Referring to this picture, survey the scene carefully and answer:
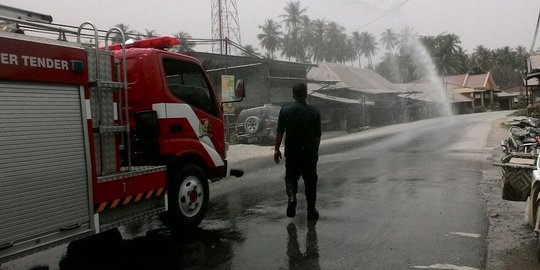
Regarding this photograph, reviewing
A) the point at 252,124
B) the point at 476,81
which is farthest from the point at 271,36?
the point at 252,124

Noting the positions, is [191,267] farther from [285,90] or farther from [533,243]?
[285,90]

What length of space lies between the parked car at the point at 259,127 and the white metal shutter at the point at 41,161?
16453 mm

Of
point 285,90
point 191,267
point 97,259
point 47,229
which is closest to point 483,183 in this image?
point 191,267

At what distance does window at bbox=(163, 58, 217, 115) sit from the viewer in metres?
6.15

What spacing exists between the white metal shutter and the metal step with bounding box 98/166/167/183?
0.87 feet

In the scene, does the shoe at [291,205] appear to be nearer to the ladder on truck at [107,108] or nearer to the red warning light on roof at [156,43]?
the ladder on truck at [107,108]

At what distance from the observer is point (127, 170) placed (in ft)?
17.1

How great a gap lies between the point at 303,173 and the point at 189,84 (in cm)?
198

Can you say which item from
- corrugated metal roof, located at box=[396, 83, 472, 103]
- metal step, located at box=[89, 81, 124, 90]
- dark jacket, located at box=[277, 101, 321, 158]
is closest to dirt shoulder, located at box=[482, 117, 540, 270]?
dark jacket, located at box=[277, 101, 321, 158]

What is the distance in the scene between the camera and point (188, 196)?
6.16m

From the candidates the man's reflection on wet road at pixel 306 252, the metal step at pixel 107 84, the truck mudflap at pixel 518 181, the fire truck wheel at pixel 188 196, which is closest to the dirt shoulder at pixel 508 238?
the truck mudflap at pixel 518 181

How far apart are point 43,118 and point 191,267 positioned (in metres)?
1.94

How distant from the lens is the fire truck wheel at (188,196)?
5938 mm

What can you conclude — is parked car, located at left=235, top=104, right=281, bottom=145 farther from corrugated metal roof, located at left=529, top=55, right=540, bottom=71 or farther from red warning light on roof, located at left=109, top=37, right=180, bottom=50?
red warning light on roof, located at left=109, top=37, right=180, bottom=50
